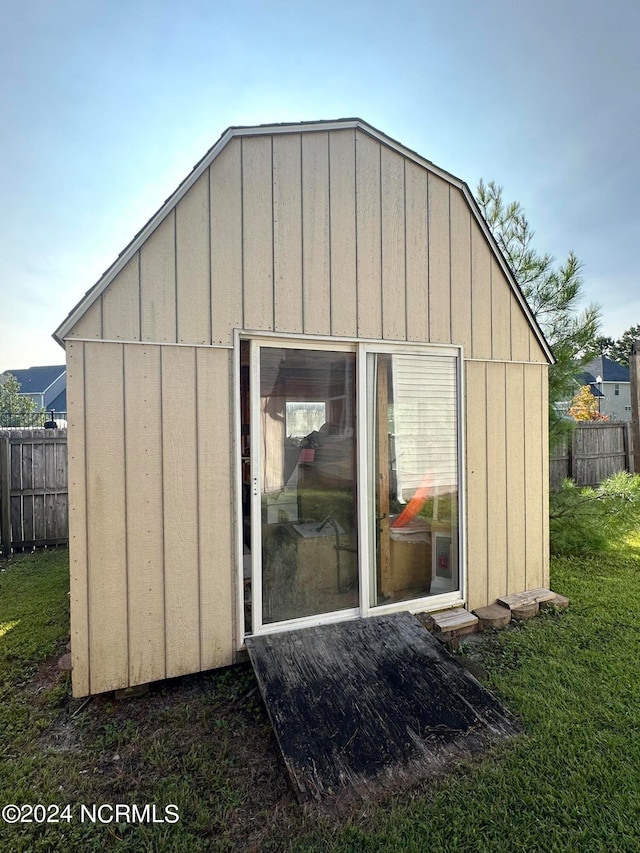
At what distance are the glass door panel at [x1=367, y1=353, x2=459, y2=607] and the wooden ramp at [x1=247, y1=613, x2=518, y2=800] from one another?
480 mm

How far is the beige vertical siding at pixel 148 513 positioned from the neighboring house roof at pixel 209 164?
0.21m

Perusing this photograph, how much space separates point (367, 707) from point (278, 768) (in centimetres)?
49

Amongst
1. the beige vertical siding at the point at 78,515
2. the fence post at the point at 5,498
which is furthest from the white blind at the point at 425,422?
the fence post at the point at 5,498

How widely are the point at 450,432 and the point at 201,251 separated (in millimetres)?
2166

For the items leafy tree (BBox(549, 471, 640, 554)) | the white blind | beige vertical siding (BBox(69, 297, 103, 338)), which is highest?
beige vertical siding (BBox(69, 297, 103, 338))

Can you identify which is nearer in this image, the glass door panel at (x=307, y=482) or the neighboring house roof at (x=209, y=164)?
the neighboring house roof at (x=209, y=164)

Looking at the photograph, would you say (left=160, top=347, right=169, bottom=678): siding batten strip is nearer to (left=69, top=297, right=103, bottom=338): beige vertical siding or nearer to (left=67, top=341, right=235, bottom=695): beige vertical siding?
(left=67, top=341, right=235, bottom=695): beige vertical siding

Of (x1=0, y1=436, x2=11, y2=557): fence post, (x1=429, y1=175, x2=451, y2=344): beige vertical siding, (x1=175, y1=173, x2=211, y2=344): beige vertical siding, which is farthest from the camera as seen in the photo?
(x1=0, y1=436, x2=11, y2=557): fence post

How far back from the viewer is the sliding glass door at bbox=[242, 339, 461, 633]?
2717 millimetres

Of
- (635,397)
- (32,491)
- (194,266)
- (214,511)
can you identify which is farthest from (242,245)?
(635,397)

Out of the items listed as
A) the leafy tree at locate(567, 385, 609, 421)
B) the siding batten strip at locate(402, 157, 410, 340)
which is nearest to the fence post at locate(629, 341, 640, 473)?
the siding batten strip at locate(402, 157, 410, 340)

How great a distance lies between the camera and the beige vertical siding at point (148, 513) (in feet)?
7.55

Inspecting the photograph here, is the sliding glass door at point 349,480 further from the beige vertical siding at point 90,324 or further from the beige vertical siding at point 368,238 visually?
the beige vertical siding at point 90,324

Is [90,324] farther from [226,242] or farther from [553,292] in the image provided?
[553,292]
